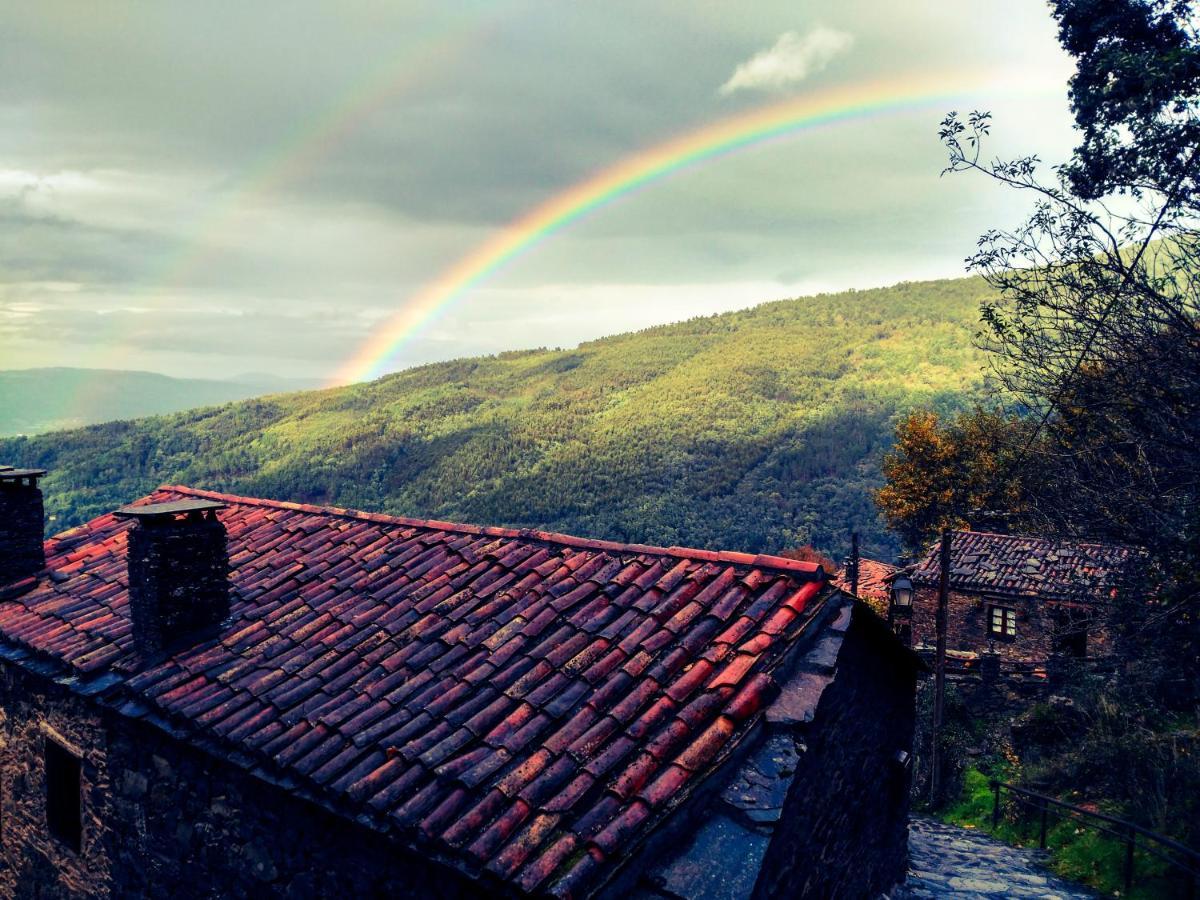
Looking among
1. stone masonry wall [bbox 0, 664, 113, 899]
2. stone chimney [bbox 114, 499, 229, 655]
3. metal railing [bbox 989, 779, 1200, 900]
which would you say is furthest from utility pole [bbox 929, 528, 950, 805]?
stone masonry wall [bbox 0, 664, 113, 899]

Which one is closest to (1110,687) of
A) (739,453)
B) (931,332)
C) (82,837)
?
(82,837)

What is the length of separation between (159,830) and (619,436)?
73.0 metres

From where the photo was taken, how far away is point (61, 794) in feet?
24.7

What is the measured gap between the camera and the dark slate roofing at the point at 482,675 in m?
4.22

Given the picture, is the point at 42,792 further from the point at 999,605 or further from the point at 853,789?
the point at 999,605

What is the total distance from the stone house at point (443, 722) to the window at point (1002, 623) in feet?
67.3

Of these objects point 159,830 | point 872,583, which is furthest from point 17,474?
point 872,583

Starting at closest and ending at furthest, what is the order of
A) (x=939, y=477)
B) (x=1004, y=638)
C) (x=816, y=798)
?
(x=816, y=798), (x=1004, y=638), (x=939, y=477)

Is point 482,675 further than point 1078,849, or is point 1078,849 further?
point 1078,849

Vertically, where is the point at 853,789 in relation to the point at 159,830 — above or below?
above

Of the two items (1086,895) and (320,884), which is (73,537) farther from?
(1086,895)

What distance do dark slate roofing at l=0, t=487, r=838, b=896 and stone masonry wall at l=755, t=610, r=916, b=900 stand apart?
90 centimetres

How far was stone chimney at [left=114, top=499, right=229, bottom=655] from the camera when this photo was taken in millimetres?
6871

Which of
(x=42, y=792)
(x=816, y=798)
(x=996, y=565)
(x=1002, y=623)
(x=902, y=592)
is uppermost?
(x=816, y=798)
